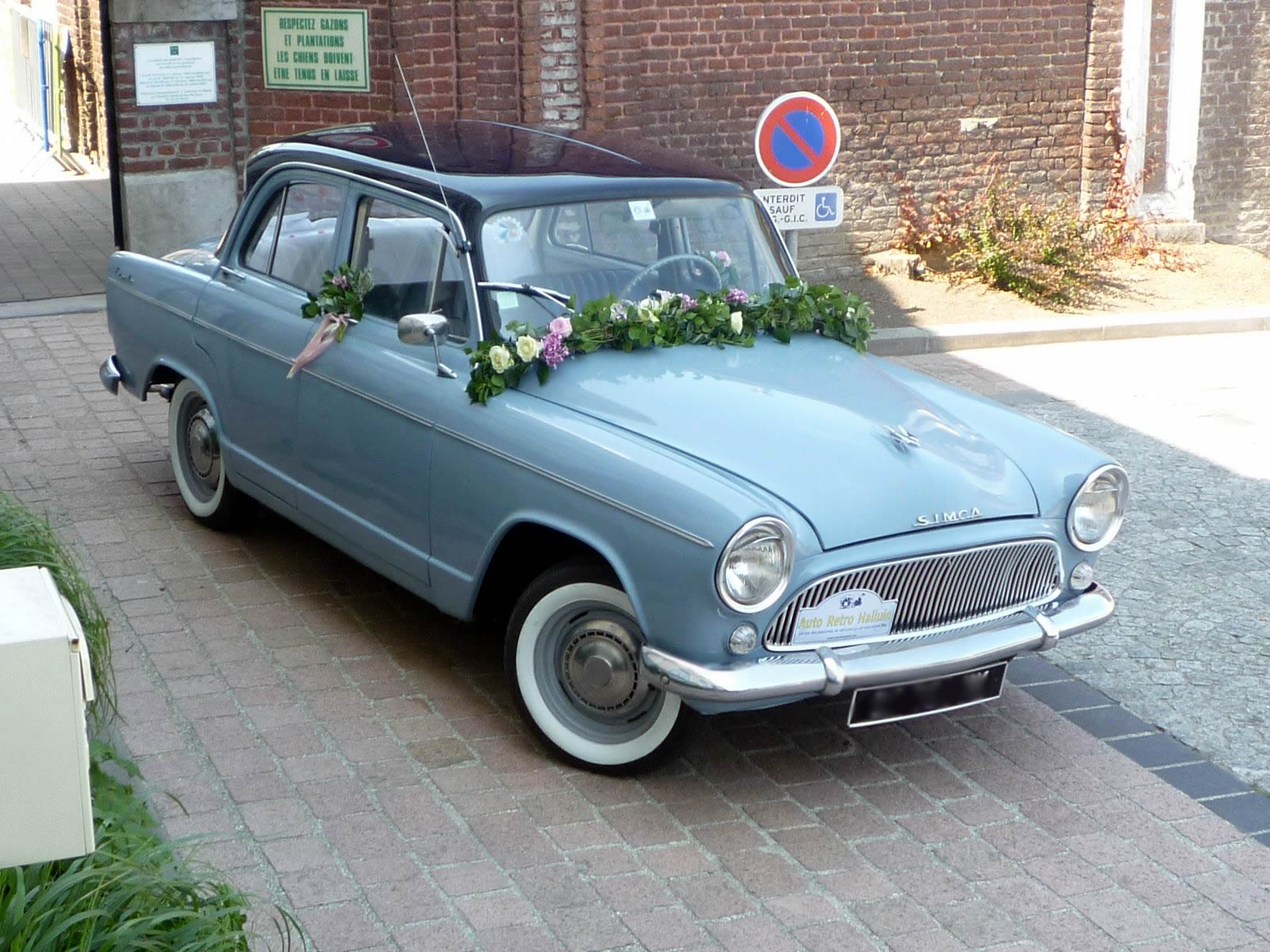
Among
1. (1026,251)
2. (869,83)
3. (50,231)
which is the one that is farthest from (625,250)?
(50,231)

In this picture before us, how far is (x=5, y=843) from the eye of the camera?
258 centimetres

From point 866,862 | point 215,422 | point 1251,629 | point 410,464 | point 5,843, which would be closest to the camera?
point 5,843

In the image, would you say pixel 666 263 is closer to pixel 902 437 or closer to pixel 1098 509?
pixel 902 437

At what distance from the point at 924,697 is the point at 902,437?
0.78 m

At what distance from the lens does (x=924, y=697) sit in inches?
173

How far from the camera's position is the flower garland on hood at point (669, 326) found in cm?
485

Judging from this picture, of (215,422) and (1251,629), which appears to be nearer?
(1251,629)

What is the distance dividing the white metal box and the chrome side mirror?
2455 mm

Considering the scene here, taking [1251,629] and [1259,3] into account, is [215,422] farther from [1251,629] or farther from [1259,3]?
[1259,3]

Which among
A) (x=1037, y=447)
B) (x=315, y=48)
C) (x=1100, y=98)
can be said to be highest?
(x=315, y=48)

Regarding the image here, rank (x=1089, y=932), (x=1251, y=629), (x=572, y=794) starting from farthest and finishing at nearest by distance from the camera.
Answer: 1. (x=1251, y=629)
2. (x=572, y=794)
3. (x=1089, y=932)

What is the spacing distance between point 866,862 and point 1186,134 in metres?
11.0

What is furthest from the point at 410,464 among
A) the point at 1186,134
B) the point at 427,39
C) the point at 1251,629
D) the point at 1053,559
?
the point at 1186,134

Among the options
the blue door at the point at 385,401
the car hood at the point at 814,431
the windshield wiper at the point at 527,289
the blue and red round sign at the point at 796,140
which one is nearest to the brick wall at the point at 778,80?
the blue and red round sign at the point at 796,140
